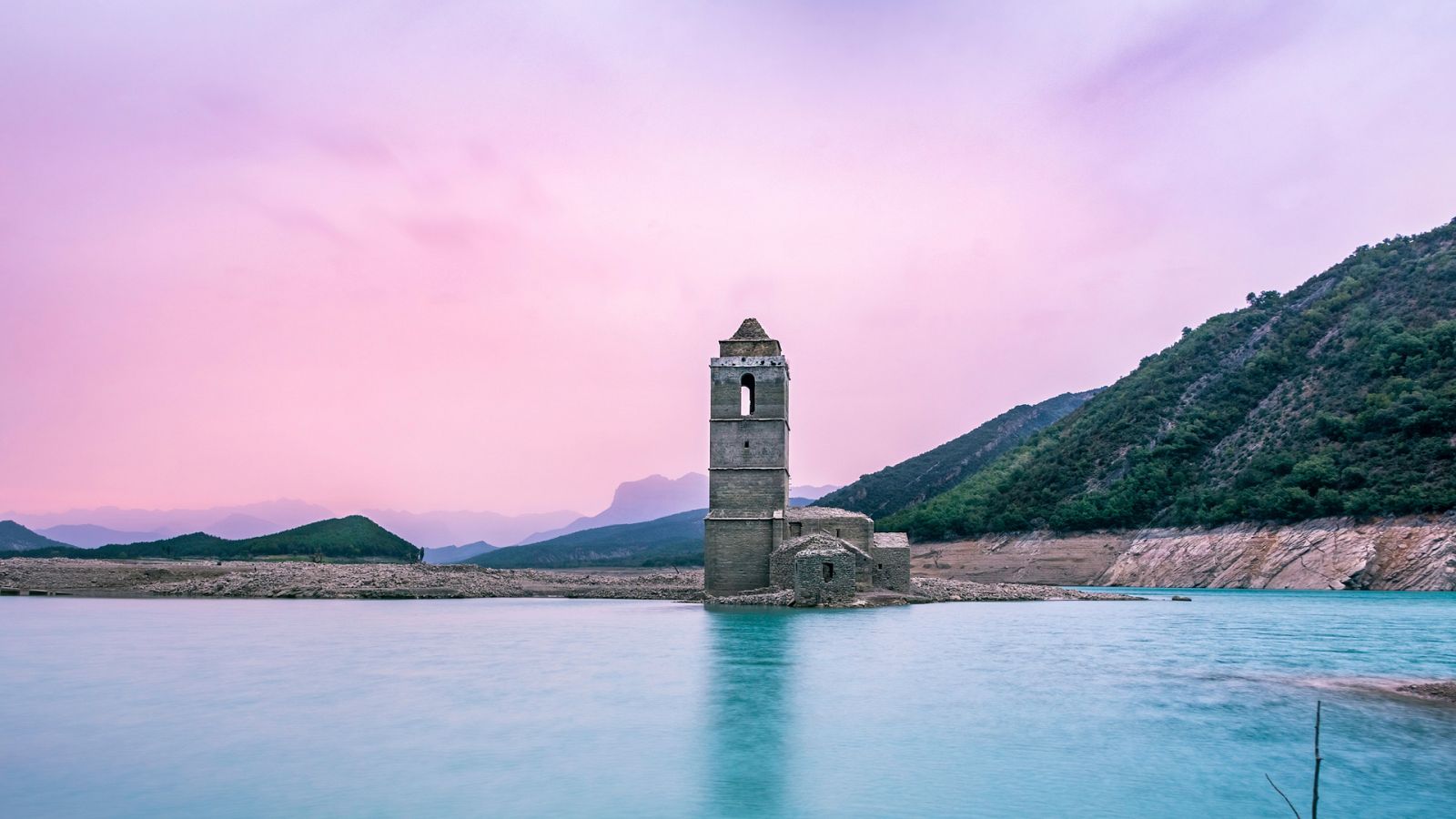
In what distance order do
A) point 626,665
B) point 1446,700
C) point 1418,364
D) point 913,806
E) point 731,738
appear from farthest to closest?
point 1418,364 < point 626,665 < point 1446,700 < point 731,738 < point 913,806

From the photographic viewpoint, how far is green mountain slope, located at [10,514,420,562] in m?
76.1

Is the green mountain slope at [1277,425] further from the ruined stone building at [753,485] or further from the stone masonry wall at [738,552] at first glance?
the stone masonry wall at [738,552]

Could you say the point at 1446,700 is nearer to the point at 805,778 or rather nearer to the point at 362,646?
the point at 805,778

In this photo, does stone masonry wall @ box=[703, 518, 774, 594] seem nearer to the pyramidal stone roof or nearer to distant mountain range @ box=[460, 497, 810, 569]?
the pyramidal stone roof

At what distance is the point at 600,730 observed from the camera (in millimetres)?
14102

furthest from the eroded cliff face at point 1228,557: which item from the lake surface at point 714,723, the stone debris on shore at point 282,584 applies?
the stone debris on shore at point 282,584

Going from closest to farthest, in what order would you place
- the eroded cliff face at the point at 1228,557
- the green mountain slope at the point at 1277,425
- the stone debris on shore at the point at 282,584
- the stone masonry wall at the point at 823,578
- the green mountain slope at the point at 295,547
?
the stone masonry wall at the point at 823,578 → the stone debris on shore at the point at 282,584 → the eroded cliff face at the point at 1228,557 → the green mountain slope at the point at 1277,425 → the green mountain slope at the point at 295,547

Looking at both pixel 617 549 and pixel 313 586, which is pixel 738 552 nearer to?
pixel 313 586

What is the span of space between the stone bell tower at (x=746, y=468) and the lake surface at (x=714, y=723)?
8.02 metres

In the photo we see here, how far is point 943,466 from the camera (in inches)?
4993

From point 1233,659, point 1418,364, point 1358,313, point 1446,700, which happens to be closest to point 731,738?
point 1446,700

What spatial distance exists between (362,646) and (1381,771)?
21.3 meters

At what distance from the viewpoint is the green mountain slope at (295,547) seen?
7606cm

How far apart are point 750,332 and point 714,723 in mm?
23986
